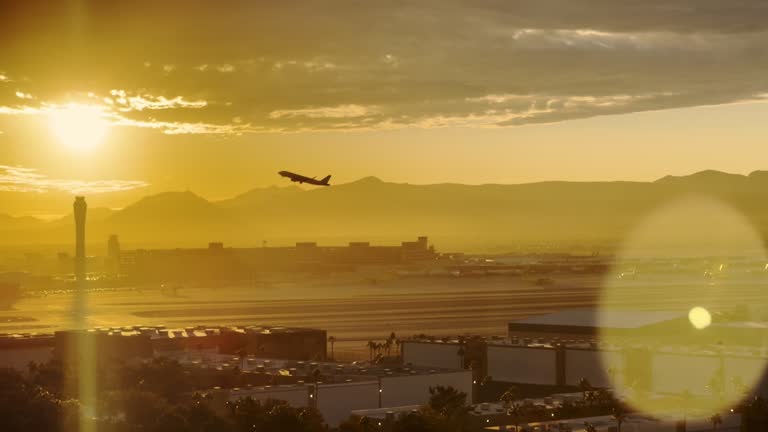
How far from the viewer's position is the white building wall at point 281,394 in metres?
57.9

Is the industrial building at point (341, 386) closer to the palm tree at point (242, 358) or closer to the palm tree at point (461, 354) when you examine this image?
the palm tree at point (242, 358)

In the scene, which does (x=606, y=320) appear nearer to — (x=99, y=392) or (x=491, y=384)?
(x=491, y=384)

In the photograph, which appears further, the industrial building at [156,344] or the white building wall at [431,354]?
the white building wall at [431,354]

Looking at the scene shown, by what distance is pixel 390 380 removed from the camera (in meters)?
63.2

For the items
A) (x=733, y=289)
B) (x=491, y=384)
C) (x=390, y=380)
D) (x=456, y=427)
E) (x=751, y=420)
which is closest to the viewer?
(x=456, y=427)

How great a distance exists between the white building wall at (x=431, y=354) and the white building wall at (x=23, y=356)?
22222 mm

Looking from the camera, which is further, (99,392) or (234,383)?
(234,383)

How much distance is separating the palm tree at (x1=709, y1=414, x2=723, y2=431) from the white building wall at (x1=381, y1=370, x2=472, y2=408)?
14884 mm

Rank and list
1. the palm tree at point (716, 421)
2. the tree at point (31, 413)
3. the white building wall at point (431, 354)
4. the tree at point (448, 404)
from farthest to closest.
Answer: the white building wall at point (431, 354) < the palm tree at point (716, 421) < the tree at point (448, 404) < the tree at point (31, 413)

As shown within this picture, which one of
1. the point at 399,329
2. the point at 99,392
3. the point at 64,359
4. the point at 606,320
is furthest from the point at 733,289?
the point at 99,392

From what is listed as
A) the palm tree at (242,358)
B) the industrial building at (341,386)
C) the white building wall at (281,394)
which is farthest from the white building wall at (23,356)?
the white building wall at (281,394)

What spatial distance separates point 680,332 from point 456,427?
158 feet

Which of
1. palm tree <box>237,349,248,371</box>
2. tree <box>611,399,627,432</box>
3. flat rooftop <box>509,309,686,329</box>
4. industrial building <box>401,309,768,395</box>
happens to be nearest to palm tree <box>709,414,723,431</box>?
tree <box>611,399,627,432</box>

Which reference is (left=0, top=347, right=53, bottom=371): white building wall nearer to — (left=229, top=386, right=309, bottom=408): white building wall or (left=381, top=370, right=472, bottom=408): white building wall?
(left=229, top=386, right=309, bottom=408): white building wall
